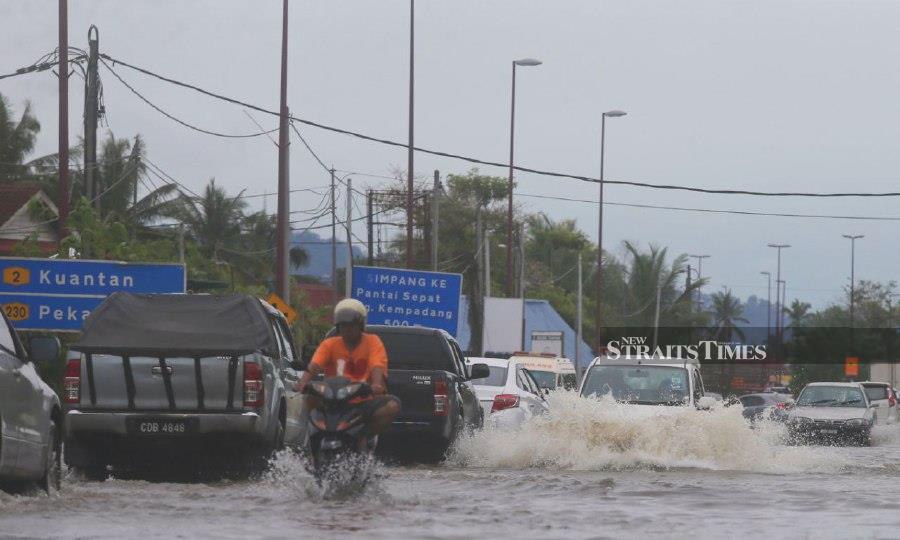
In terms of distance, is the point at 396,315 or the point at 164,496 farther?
the point at 396,315

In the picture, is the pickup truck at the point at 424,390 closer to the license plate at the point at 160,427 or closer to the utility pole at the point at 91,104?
the license plate at the point at 160,427

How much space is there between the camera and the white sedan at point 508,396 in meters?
21.2

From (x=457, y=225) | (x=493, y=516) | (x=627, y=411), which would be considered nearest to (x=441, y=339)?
(x=627, y=411)

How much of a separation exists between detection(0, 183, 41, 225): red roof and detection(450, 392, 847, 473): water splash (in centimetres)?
3440

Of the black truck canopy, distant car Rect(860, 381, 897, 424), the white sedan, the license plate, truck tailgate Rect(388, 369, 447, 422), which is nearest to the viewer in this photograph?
the license plate

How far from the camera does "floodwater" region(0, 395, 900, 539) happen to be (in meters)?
10.1

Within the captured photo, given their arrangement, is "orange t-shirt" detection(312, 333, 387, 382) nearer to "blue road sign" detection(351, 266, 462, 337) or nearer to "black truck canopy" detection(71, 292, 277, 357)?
"black truck canopy" detection(71, 292, 277, 357)

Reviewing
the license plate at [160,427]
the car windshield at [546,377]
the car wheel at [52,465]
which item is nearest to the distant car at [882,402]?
the car windshield at [546,377]

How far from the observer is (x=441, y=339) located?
1922 cm

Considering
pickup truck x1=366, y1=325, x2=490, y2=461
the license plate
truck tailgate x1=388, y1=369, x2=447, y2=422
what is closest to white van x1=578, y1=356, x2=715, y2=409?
pickup truck x1=366, y1=325, x2=490, y2=461

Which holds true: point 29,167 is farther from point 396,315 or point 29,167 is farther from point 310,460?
point 310,460

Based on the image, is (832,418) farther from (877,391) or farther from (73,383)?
(73,383)

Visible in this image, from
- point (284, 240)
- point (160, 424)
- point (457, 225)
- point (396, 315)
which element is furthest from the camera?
point (457, 225)

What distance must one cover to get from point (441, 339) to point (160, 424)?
5319 millimetres
